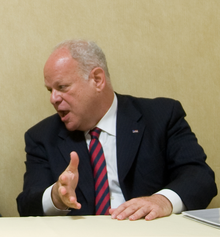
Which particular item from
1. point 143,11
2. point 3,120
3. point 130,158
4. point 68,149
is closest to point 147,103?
point 130,158

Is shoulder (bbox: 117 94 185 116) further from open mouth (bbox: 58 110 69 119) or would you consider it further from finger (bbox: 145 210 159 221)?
finger (bbox: 145 210 159 221)

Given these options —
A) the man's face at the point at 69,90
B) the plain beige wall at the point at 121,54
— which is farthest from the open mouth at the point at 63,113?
the plain beige wall at the point at 121,54

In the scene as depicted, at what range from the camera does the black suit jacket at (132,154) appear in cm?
146

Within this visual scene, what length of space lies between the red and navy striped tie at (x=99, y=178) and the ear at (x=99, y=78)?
271mm

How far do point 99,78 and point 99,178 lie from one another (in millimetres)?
486

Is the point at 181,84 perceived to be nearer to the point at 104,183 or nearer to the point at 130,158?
the point at 130,158

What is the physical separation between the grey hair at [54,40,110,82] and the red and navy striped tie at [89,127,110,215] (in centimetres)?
34

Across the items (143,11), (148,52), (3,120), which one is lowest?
(3,120)

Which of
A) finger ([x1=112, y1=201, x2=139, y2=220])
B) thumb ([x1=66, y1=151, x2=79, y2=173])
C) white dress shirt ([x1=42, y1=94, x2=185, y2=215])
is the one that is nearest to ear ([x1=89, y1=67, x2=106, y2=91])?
white dress shirt ([x1=42, y1=94, x2=185, y2=215])

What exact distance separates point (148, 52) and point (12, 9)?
32.2 inches

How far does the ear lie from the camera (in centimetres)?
162

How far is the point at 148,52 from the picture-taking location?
2002 millimetres

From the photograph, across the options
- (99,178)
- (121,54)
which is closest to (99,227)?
(99,178)

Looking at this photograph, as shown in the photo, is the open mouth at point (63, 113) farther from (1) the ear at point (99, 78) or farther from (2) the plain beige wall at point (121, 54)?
(2) the plain beige wall at point (121, 54)
